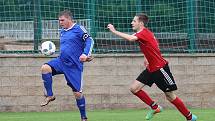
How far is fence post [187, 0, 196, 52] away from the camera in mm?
15344

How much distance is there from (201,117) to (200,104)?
10.6 feet

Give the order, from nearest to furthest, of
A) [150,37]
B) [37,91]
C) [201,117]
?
[150,37]
[201,117]
[37,91]

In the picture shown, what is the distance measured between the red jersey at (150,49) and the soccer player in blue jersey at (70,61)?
0.89 meters

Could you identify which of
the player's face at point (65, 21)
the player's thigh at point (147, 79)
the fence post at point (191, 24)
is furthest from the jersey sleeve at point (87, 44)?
the fence post at point (191, 24)

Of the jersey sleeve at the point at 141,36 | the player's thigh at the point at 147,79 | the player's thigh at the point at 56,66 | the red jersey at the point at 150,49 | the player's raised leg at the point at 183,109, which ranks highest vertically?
Result: the jersey sleeve at the point at 141,36

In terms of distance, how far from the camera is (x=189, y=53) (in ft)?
50.5

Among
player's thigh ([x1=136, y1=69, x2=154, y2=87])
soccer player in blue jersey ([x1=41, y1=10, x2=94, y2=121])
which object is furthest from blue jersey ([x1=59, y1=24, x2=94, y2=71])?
player's thigh ([x1=136, y1=69, x2=154, y2=87])

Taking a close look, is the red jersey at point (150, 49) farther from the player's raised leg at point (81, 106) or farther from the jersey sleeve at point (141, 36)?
the player's raised leg at point (81, 106)

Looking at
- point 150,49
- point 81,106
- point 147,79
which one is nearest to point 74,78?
point 81,106

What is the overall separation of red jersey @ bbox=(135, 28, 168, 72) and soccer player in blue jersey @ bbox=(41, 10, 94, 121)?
0.89m

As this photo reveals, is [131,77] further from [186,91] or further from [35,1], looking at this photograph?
[35,1]

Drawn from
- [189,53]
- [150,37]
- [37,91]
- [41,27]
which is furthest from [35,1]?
[150,37]

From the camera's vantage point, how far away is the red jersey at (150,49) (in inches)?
415

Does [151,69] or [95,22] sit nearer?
[151,69]
